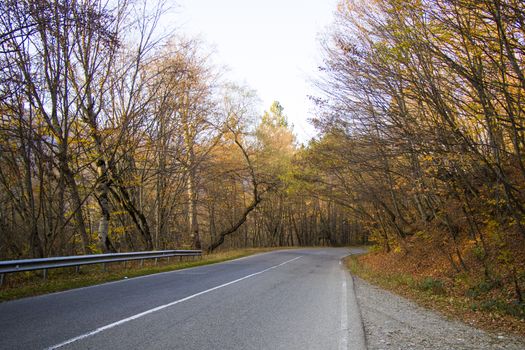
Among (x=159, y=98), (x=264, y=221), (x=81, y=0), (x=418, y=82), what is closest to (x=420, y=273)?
(x=418, y=82)

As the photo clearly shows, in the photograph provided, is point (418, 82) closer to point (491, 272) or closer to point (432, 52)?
point (432, 52)

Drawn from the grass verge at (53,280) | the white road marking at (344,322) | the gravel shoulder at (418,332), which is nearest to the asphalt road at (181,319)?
the white road marking at (344,322)

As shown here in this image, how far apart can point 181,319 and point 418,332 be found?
369cm

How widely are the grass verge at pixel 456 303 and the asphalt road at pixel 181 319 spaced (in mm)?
1937

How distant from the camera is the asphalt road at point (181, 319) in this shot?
473 centimetres

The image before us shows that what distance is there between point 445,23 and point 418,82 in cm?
150

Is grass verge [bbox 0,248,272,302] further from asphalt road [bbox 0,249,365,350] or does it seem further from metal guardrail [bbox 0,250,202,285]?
asphalt road [bbox 0,249,365,350]

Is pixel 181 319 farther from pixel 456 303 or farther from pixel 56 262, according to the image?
pixel 56 262

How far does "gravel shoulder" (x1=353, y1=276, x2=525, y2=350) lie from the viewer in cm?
519

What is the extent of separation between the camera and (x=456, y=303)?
8422 mm

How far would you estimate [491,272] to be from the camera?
31.5 ft

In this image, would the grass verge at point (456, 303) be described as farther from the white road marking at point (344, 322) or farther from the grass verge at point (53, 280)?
the grass verge at point (53, 280)

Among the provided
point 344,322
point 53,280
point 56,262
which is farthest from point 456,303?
point 53,280

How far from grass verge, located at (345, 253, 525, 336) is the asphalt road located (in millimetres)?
1937
